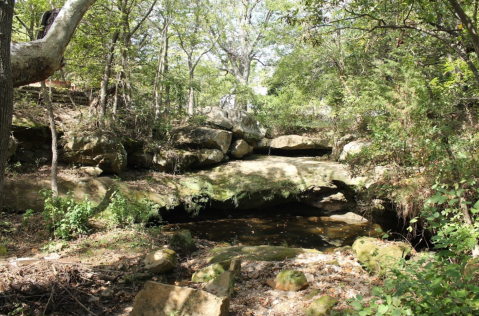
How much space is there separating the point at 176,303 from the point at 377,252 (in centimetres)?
319

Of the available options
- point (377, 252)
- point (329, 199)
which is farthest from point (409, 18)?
point (329, 199)

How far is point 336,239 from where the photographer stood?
→ 8492 mm

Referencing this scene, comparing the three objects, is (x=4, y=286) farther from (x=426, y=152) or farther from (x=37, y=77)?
(x=426, y=152)

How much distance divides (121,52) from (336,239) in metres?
9.06

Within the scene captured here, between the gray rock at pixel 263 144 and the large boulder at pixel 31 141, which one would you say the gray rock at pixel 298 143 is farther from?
the large boulder at pixel 31 141

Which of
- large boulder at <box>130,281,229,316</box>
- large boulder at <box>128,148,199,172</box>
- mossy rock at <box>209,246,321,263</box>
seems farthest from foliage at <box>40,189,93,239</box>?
large boulder at <box>128,148,199,172</box>

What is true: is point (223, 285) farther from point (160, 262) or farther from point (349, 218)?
point (349, 218)

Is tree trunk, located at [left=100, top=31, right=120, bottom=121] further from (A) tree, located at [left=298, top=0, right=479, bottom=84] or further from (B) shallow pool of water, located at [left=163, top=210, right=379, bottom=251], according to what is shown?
(A) tree, located at [left=298, top=0, right=479, bottom=84]

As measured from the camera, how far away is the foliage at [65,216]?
6.04 m

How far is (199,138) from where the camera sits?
40.5 ft

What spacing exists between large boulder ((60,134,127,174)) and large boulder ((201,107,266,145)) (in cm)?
467

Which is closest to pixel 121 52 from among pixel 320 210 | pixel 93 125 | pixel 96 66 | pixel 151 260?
pixel 96 66

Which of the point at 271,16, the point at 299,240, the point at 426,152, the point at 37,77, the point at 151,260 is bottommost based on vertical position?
the point at 299,240

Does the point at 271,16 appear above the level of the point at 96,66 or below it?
above
